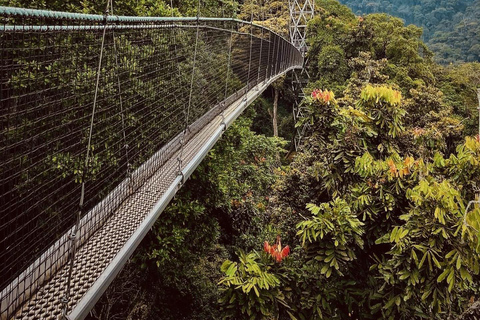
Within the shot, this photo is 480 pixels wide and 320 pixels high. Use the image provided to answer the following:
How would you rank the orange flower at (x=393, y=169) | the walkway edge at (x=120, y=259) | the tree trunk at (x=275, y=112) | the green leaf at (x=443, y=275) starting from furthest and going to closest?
the tree trunk at (x=275, y=112), the orange flower at (x=393, y=169), the green leaf at (x=443, y=275), the walkway edge at (x=120, y=259)

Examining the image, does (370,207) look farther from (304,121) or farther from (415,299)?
(304,121)

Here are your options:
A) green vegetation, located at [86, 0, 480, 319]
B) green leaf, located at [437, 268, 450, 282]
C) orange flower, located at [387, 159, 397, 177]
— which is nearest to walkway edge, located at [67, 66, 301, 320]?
green vegetation, located at [86, 0, 480, 319]

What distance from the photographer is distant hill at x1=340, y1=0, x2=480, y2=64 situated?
80.2 feet

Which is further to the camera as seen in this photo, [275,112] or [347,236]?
[275,112]

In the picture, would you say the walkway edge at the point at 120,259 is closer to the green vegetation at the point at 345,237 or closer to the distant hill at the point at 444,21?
the green vegetation at the point at 345,237

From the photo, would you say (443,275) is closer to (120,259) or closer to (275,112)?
(120,259)

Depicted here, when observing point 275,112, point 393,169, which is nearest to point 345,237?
point 393,169

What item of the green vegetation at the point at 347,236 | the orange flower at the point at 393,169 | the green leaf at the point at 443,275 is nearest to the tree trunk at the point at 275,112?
the green vegetation at the point at 347,236

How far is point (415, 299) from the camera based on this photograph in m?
1.73

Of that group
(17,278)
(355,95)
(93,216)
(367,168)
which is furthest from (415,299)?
(355,95)

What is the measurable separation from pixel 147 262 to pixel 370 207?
6.65 feet

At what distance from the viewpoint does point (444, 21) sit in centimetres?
3356

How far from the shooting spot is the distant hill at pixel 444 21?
2444 cm

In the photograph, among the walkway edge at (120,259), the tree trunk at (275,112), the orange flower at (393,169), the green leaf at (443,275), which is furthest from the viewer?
the tree trunk at (275,112)
